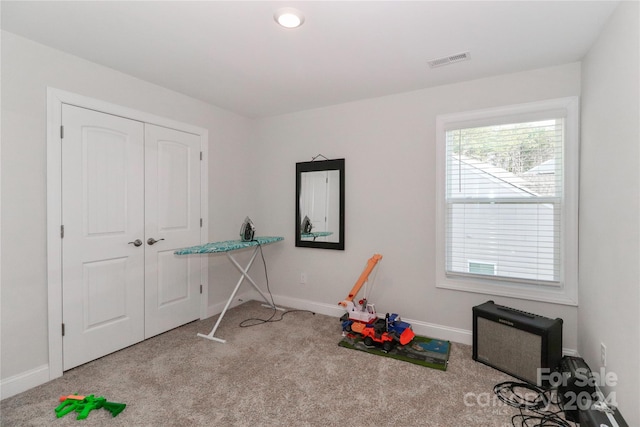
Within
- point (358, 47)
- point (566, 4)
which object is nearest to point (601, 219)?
point (566, 4)

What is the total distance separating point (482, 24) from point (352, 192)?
1.91m

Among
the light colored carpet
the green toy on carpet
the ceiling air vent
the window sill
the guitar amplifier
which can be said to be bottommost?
the light colored carpet

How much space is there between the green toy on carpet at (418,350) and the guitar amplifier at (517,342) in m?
0.29

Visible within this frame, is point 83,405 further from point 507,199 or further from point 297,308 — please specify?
point 507,199

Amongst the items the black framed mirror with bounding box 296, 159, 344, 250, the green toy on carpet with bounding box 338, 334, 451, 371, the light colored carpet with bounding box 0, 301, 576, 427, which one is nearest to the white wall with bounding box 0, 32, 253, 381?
the light colored carpet with bounding box 0, 301, 576, 427

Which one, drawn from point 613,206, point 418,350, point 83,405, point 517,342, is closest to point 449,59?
point 613,206

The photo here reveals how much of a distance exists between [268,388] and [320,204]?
206cm

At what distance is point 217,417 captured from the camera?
186 centimetres

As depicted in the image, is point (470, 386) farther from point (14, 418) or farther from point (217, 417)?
point (14, 418)

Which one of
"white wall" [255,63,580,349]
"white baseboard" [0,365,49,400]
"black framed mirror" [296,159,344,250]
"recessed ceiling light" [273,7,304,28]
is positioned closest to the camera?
"recessed ceiling light" [273,7,304,28]

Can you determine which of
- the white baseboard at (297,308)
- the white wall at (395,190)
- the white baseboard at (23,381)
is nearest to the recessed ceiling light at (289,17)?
the white wall at (395,190)

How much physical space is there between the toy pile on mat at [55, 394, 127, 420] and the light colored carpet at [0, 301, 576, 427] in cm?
4

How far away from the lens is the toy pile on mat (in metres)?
1.88

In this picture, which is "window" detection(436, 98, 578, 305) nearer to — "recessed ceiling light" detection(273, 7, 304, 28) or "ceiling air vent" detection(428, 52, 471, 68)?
"ceiling air vent" detection(428, 52, 471, 68)
